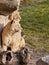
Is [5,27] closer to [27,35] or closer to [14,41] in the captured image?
[14,41]

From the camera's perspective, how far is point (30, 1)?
7977 mm

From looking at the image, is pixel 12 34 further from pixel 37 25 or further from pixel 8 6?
pixel 37 25

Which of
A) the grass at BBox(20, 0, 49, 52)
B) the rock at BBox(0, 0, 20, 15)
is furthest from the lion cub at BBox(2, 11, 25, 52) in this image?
the grass at BBox(20, 0, 49, 52)

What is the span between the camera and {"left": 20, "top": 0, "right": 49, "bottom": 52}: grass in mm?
4633

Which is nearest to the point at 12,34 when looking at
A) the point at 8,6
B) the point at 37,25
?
the point at 8,6

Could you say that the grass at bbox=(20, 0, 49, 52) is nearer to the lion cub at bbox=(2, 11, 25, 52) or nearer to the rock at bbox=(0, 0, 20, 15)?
the lion cub at bbox=(2, 11, 25, 52)

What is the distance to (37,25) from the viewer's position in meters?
5.69

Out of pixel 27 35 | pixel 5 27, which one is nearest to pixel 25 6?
pixel 27 35

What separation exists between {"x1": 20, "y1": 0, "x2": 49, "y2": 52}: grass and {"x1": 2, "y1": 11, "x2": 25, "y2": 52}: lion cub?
163cm

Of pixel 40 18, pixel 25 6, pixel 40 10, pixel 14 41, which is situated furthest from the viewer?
pixel 25 6

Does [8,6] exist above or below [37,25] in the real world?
above

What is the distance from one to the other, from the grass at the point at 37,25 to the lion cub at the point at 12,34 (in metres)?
1.63

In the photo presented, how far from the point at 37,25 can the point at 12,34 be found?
337 centimetres

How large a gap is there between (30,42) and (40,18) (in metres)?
1.62
